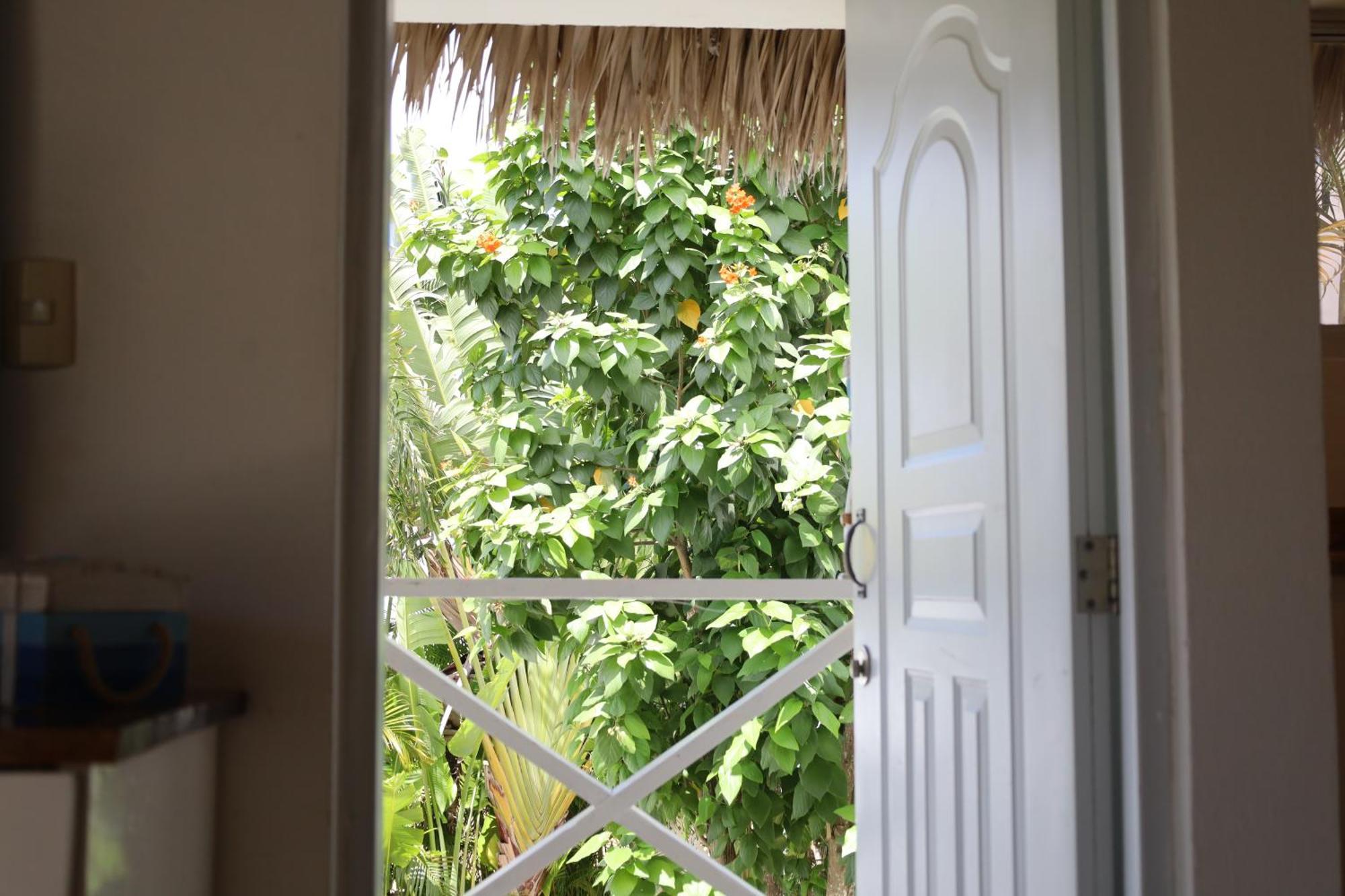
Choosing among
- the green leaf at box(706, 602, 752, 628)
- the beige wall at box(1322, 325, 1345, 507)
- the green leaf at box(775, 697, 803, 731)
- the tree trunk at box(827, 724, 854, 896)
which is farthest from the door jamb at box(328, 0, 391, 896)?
the tree trunk at box(827, 724, 854, 896)

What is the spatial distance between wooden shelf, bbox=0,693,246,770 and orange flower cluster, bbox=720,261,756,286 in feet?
13.1

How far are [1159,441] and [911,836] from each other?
34.7 inches

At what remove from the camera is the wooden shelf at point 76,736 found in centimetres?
89

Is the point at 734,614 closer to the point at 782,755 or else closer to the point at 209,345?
the point at 782,755

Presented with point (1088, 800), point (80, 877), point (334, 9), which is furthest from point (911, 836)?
point (334, 9)

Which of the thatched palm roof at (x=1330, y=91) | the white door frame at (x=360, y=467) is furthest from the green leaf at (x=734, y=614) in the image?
the white door frame at (x=360, y=467)

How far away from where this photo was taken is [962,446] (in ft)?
→ 5.81

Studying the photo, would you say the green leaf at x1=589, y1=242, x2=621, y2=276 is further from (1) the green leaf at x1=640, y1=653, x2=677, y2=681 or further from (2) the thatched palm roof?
(2) the thatched palm roof

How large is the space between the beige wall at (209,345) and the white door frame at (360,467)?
0.12 ft

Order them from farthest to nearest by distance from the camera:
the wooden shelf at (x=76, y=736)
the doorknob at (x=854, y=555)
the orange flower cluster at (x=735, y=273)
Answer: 1. the orange flower cluster at (x=735, y=273)
2. the doorknob at (x=854, y=555)
3. the wooden shelf at (x=76, y=736)

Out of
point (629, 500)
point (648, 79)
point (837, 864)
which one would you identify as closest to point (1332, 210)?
point (648, 79)

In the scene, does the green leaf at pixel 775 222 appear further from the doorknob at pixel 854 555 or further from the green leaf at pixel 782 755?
the doorknob at pixel 854 555

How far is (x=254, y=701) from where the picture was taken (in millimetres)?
1203

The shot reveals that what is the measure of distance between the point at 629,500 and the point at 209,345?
3.56 metres
